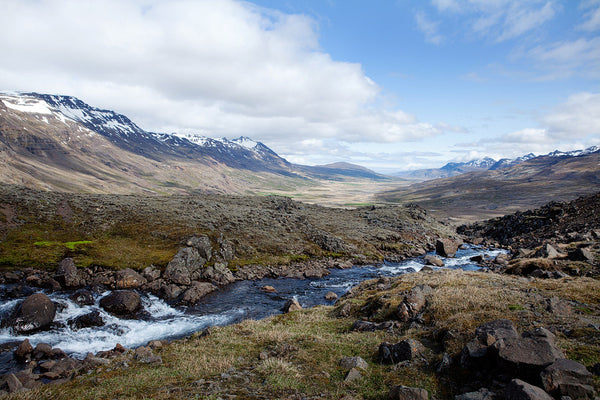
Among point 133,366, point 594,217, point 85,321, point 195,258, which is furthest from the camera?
point 594,217

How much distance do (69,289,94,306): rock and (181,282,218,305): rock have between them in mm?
11935

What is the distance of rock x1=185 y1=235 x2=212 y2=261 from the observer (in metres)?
59.2

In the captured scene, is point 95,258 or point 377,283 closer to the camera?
point 377,283

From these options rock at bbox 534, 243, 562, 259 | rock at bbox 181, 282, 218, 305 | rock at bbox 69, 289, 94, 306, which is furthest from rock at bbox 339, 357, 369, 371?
rock at bbox 534, 243, 562, 259

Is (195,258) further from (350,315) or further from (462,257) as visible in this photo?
(462,257)

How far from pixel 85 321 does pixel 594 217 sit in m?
106

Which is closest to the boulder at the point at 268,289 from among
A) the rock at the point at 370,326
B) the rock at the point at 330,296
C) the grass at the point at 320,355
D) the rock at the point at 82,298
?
the rock at the point at 330,296

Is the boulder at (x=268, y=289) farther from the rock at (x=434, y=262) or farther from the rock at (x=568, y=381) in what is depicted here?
the rock at (x=568, y=381)

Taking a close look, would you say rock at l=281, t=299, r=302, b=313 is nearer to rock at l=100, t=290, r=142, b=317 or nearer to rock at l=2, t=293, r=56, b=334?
rock at l=100, t=290, r=142, b=317

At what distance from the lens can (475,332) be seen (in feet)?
54.1

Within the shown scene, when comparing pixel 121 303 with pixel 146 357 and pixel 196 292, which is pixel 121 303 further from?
pixel 146 357

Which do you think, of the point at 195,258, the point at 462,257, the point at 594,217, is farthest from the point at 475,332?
the point at 594,217

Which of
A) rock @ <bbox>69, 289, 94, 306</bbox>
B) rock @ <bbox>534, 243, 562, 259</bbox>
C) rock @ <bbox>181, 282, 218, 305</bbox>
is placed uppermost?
rock @ <bbox>534, 243, 562, 259</bbox>

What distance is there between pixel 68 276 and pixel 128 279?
8.39 meters
